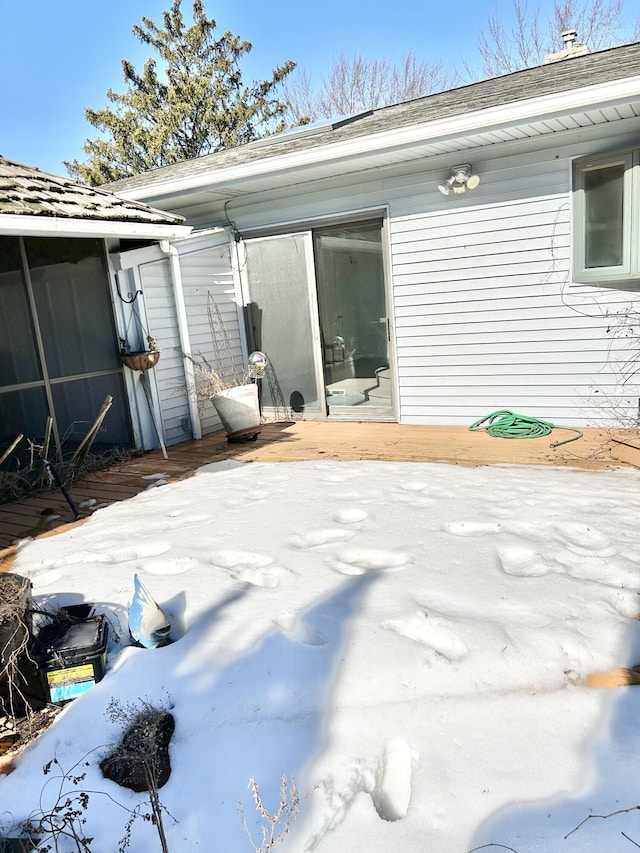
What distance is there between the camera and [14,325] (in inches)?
199

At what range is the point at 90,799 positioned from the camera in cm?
176

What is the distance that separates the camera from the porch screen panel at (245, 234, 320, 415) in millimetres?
6727

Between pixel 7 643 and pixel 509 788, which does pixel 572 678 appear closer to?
pixel 509 788

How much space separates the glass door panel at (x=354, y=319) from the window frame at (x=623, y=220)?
1.88 meters

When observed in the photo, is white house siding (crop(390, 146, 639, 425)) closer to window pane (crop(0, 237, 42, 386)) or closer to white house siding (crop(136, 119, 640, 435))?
white house siding (crop(136, 119, 640, 435))

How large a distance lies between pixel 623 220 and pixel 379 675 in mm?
4436

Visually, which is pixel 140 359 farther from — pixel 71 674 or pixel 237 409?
pixel 71 674

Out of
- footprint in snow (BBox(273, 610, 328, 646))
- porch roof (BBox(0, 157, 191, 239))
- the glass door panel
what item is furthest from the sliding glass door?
footprint in snow (BBox(273, 610, 328, 646))

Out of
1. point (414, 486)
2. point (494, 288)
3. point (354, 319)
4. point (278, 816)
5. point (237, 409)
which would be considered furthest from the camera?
point (354, 319)

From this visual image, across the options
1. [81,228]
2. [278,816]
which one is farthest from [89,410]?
[278,816]

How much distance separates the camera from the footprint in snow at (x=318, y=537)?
10.7 ft

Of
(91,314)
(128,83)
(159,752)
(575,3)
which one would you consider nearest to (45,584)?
(159,752)

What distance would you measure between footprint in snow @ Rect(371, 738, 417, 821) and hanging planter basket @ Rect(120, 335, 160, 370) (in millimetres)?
4610

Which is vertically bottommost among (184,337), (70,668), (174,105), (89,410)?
(70,668)
